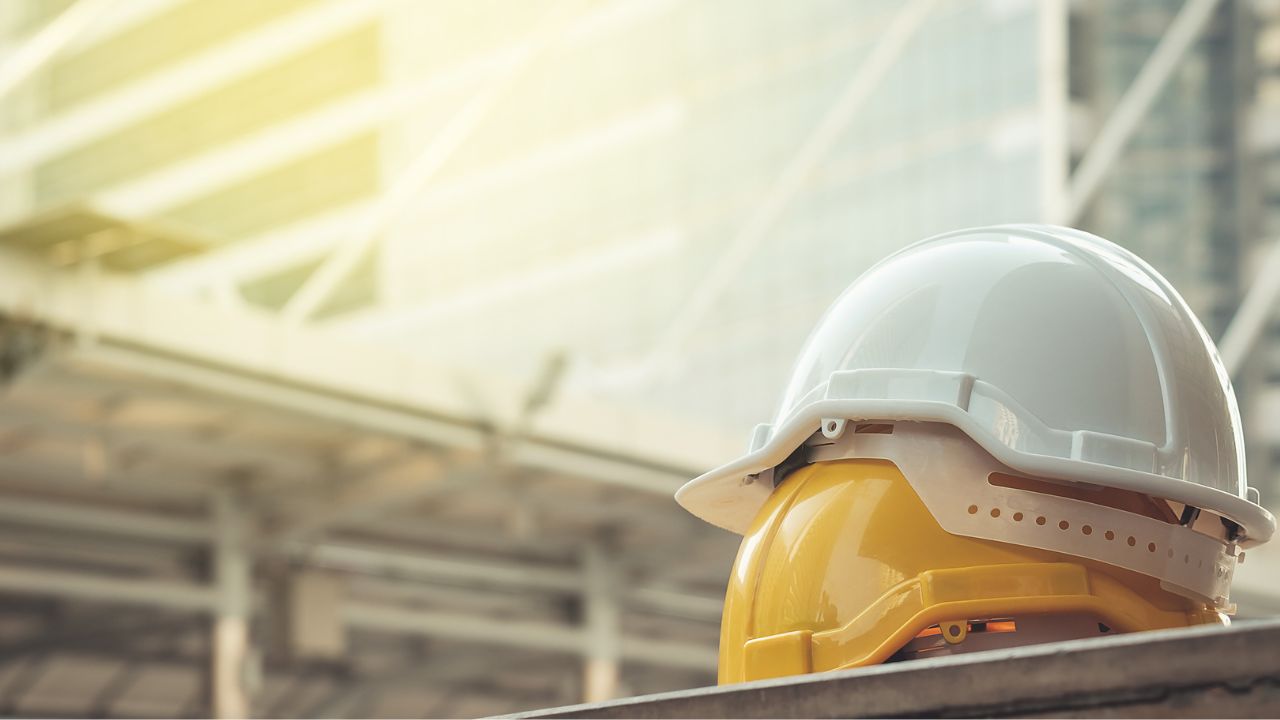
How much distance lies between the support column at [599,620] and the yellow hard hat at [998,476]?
58.8ft

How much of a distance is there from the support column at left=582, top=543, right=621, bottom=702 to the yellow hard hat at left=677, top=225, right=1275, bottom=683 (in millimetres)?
17924

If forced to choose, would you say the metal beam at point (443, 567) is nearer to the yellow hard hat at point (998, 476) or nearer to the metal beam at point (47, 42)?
the metal beam at point (47, 42)

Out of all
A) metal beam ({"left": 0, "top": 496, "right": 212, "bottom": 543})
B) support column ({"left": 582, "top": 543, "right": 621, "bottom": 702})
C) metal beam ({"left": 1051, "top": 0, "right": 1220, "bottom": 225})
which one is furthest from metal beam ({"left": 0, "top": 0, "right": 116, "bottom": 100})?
metal beam ({"left": 1051, "top": 0, "right": 1220, "bottom": 225})

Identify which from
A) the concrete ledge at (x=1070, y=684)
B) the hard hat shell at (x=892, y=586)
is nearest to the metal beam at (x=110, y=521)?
the hard hat shell at (x=892, y=586)

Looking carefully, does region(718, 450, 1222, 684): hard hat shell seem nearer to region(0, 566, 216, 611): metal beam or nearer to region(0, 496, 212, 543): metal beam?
region(0, 566, 216, 611): metal beam

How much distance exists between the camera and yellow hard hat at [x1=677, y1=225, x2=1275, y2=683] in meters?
2.17

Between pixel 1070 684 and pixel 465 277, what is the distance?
39.1m

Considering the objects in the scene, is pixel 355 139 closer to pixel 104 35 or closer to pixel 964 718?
pixel 104 35

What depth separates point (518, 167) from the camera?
40.0 metres

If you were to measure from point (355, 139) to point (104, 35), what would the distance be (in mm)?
7695

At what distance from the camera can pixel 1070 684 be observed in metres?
1.43

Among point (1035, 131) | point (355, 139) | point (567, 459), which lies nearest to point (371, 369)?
point (567, 459)

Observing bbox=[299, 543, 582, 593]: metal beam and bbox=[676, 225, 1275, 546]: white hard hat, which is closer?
bbox=[676, 225, 1275, 546]: white hard hat

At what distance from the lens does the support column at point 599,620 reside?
20094 mm
